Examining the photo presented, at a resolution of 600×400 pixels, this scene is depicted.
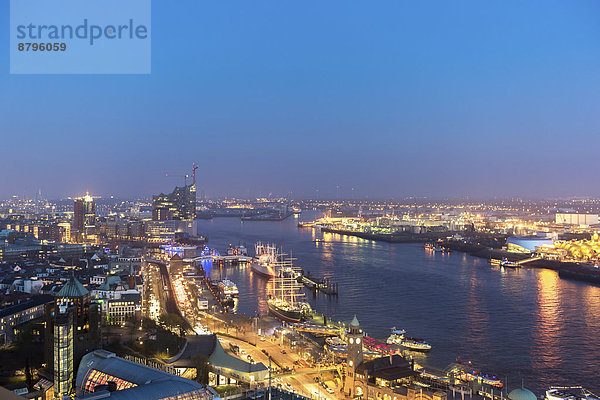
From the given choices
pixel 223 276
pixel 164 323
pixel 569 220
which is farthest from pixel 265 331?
pixel 569 220

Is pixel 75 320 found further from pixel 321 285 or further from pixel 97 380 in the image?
pixel 321 285

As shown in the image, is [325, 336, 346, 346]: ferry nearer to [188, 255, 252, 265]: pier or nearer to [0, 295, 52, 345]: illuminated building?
[0, 295, 52, 345]: illuminated building

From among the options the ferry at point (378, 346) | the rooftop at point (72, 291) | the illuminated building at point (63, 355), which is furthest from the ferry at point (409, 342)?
the illuminated building at point (63, 355)

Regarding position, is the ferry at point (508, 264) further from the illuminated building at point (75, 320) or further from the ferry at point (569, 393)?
the illuminated building at point (75, 320)

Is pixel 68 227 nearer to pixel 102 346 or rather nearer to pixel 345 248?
pixel 345 248

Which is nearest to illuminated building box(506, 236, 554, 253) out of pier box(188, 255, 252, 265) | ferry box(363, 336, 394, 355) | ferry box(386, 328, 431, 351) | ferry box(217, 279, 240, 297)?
pier box(188, 255, 252, 265)

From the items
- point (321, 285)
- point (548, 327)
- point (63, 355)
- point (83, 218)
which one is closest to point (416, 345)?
point (548, 327)
